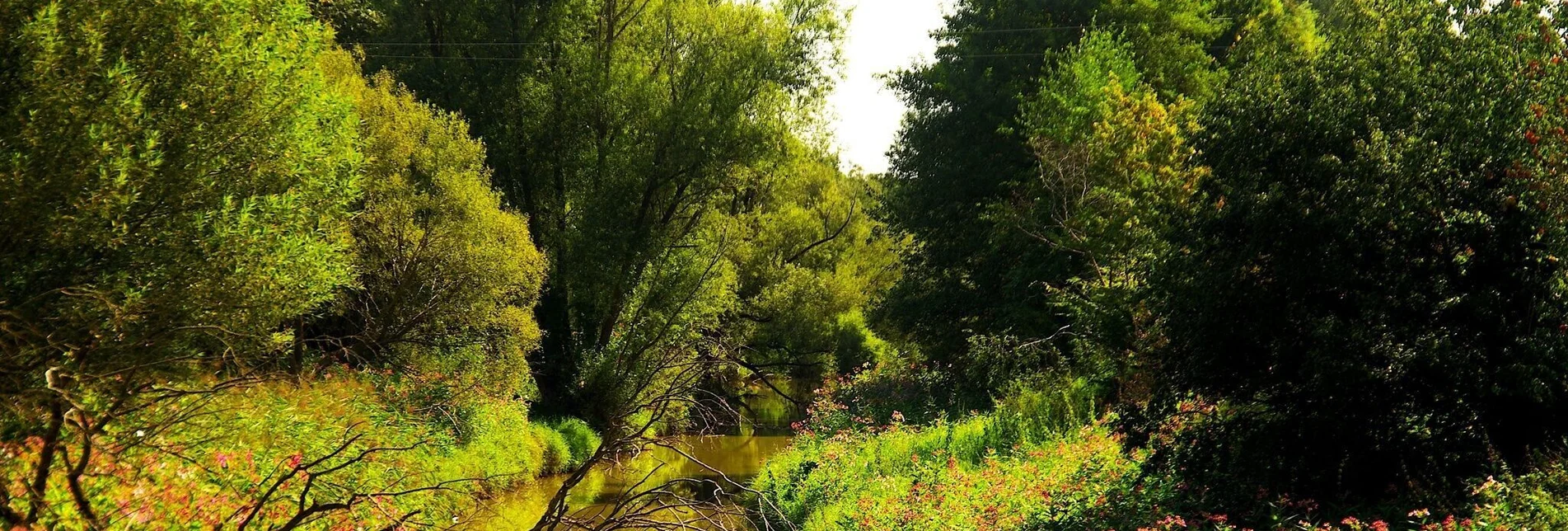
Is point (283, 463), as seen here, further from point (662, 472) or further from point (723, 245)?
point (723, 245)

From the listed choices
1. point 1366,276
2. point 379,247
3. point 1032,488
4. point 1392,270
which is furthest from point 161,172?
point 1392,270

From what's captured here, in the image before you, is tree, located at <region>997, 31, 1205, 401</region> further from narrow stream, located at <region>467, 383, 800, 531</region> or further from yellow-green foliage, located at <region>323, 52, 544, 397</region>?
yellow-green foliage, located at <region>323, 52, 544, 397</region>

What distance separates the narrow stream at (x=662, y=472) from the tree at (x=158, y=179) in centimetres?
432

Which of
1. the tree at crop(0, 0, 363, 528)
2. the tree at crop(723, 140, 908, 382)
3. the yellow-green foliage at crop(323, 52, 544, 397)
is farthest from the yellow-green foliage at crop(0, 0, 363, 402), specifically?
the tree at crop(723, 140, 908, 382)

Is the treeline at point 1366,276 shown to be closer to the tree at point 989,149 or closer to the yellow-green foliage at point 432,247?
the tree at point 989,149

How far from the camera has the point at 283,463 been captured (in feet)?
28.5

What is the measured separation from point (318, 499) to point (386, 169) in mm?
10761

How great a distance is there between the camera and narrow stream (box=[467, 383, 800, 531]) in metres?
15.7

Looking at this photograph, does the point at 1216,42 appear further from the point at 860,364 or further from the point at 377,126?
the point at 377,126

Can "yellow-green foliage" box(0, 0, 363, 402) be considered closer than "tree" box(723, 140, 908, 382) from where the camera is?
Yes

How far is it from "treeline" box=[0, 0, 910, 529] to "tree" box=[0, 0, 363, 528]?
0.13 feet

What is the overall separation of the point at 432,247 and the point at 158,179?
9322mm

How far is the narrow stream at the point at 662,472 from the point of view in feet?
51.4

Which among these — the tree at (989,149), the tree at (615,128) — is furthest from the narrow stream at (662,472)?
the tree at (989,149)
